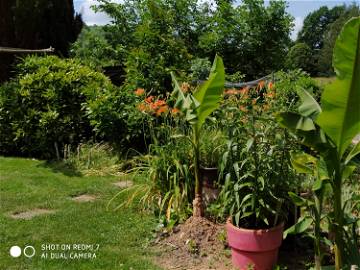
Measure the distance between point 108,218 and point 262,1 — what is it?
31.7 ft

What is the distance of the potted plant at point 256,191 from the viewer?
4.03 meters

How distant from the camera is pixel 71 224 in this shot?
17.8ft

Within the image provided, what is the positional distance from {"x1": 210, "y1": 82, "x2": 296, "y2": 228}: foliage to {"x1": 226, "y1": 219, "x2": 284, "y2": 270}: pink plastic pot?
99 millimetres

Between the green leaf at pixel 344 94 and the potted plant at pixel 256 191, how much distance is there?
2.30 ft

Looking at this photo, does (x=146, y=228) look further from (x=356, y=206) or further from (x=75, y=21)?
(x=75, y=21)

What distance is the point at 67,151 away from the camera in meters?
8.89

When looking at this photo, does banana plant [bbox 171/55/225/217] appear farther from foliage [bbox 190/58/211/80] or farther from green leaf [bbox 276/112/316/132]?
foliage [bbox 190/58/211/80]

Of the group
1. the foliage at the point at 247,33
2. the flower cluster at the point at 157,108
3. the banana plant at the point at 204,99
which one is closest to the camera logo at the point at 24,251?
the banana plant at the point at 204,99

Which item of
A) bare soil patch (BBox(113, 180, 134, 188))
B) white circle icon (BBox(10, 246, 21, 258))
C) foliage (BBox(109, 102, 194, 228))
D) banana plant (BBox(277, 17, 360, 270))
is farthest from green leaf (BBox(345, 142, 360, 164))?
bare soil patch (BBox(113, 180, 134, 188))

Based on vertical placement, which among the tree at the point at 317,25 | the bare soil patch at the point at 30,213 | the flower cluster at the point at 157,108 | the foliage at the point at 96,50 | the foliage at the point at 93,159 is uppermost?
the tree at the point at 317,25

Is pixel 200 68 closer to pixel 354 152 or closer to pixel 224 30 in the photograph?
pixel 224 30

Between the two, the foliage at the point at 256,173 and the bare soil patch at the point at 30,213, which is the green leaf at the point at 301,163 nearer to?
the foliage at the point at 256,173

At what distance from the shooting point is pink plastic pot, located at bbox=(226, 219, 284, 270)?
3.98 meters

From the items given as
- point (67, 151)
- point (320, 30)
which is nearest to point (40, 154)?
point (67, 151)
